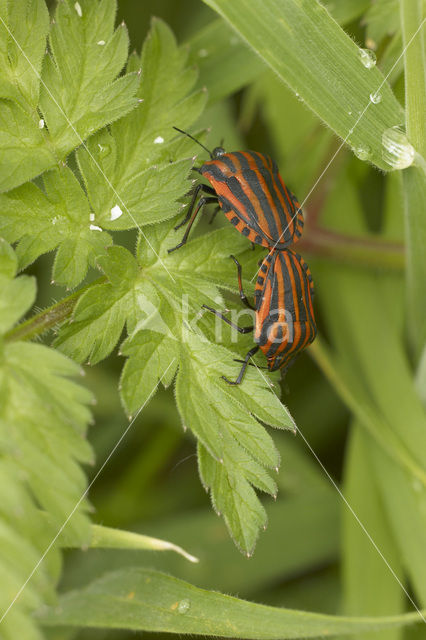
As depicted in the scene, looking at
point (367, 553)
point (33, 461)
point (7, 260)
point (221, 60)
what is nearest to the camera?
point (33, 461)

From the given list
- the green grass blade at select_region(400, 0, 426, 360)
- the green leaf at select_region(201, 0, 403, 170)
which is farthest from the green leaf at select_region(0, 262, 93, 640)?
the green grass blade at select_region(400, 0, 426, 360)

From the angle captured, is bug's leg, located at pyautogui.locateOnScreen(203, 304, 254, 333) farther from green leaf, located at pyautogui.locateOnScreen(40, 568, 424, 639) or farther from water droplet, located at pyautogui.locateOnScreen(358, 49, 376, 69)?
water droplet, located at pyautogui.locateOnScreen(358, 49, 376, 69)

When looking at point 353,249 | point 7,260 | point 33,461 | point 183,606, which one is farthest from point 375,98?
point 183,606

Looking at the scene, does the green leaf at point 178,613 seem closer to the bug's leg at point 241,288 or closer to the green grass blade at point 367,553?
the green grass blade at point 367,553

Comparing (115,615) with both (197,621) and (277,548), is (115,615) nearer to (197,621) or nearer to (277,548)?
(197,621)

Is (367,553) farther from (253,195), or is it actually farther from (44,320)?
(44,320)
